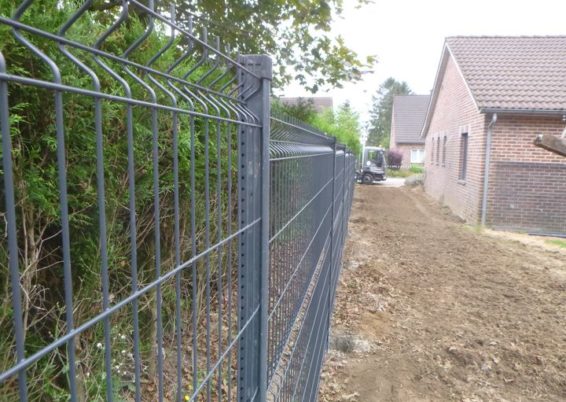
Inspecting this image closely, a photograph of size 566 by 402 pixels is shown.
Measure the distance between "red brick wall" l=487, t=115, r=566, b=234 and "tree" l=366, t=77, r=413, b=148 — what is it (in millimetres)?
64898

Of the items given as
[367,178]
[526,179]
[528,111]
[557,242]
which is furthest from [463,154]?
[367,178]

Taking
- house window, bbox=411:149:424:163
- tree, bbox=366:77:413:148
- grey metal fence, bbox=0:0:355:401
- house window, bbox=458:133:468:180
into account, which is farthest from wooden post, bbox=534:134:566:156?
tree, bbox=366:77:413:148

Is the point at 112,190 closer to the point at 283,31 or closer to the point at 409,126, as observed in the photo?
the point at 283,31

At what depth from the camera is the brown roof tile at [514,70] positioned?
10891mm

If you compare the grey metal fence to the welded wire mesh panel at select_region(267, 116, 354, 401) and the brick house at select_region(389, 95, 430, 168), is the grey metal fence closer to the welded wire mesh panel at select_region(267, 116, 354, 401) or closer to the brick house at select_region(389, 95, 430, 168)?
the welded wire mesh panel at select_region(267, 116, 354, 401)

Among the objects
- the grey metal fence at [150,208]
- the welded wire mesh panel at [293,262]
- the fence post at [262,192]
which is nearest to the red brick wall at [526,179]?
the welded wire mesh panel at [293,262]

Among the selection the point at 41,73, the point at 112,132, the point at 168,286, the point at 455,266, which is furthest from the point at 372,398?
the point at 455,266

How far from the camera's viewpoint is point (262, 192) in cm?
156

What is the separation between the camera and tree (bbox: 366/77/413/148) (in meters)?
76.6

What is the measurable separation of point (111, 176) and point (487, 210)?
10882 millimetres

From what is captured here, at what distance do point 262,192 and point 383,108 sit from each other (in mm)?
81633

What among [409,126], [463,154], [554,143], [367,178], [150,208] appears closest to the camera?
[150,208]

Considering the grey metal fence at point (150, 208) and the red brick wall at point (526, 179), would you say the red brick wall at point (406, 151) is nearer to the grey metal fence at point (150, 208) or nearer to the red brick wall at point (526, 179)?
the red brick wall at point (526, 179)

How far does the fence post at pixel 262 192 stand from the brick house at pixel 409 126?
40.5 meters
